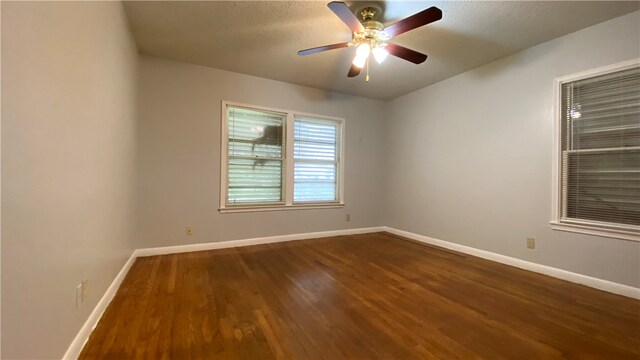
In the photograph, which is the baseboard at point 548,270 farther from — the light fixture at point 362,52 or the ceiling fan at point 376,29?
the light fixture at point 362,52

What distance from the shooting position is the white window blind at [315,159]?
4215mm

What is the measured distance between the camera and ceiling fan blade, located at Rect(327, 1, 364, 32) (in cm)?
175

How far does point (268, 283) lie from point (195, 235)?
159 centimetres

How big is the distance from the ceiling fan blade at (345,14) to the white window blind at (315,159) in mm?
2198

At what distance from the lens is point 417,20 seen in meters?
1.95

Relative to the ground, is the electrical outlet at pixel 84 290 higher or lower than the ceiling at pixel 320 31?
lower

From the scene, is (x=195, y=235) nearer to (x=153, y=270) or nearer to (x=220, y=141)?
(x=153, y=270)

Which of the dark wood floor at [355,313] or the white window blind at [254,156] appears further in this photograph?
the white window blind at [254,156]

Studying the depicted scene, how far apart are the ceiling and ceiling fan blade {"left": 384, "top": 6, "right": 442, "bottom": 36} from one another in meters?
0.26

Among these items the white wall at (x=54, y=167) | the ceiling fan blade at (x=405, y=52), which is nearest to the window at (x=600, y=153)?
the ceiling fan blade at (x=405, y=52)

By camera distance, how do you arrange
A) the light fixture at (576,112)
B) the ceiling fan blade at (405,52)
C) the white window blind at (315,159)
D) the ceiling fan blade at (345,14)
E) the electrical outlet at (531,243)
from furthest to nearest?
the white window blind at (315,159), the electrical outlet at (531,243), the light fixture at (576,112), the ceiling fan blade at (405,52), the ceiling fan blade at (345,14)

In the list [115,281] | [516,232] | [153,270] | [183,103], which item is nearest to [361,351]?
[115,281]

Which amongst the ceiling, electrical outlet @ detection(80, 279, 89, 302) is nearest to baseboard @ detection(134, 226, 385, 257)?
electrical outlet @ detection(80, 279, 89, 302)

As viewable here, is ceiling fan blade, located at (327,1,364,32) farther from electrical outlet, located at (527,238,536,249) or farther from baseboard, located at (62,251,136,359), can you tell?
electrical outlet, located at (527,238,536,249)
